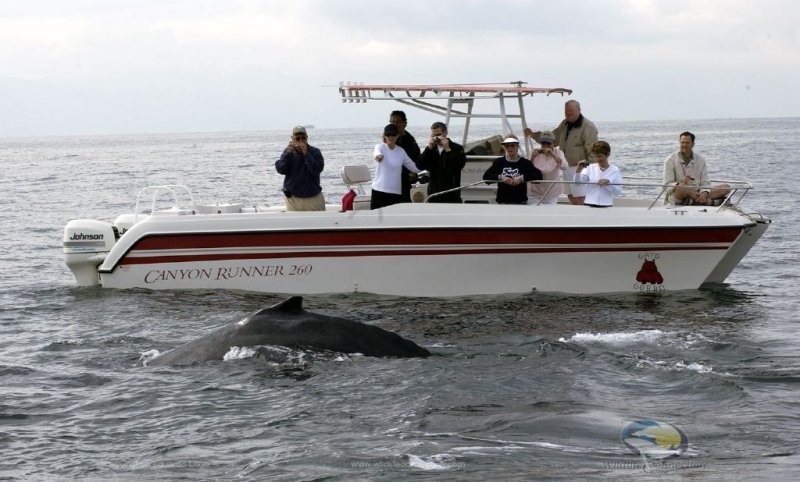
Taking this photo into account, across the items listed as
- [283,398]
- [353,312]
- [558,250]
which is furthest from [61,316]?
[558,250]

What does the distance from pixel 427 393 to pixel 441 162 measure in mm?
5323

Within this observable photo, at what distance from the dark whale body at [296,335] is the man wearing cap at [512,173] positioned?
4.13 m

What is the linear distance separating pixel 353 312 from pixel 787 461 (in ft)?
21.3

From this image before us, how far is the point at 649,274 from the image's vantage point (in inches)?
523

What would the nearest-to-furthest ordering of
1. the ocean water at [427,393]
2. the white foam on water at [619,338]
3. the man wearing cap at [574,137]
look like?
the ocean water at [427,393], the white foam on water at [619,338], the man wearing cap at [574,137]

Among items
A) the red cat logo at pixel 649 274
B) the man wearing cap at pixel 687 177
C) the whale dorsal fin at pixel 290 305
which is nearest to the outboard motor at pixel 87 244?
the whale dorsal fin at pixel 290 305

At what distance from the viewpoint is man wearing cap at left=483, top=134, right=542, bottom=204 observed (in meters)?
13.1

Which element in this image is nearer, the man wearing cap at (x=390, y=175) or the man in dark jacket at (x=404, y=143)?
the man wearing cap at (x=390, y=175)

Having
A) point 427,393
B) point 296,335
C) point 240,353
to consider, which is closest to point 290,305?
point 296,335

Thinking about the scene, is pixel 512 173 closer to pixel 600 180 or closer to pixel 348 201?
pixel 600 180

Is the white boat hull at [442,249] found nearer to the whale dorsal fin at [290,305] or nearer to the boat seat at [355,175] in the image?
the boat seat at [355,175]

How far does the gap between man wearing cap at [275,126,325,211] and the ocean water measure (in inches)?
54.7

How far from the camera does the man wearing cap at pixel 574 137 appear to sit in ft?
46.2

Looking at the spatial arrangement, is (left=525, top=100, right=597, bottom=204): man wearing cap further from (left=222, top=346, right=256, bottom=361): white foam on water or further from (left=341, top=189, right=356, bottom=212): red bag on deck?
(left=222, top=346, right=256, bottom=361): white foam on water
